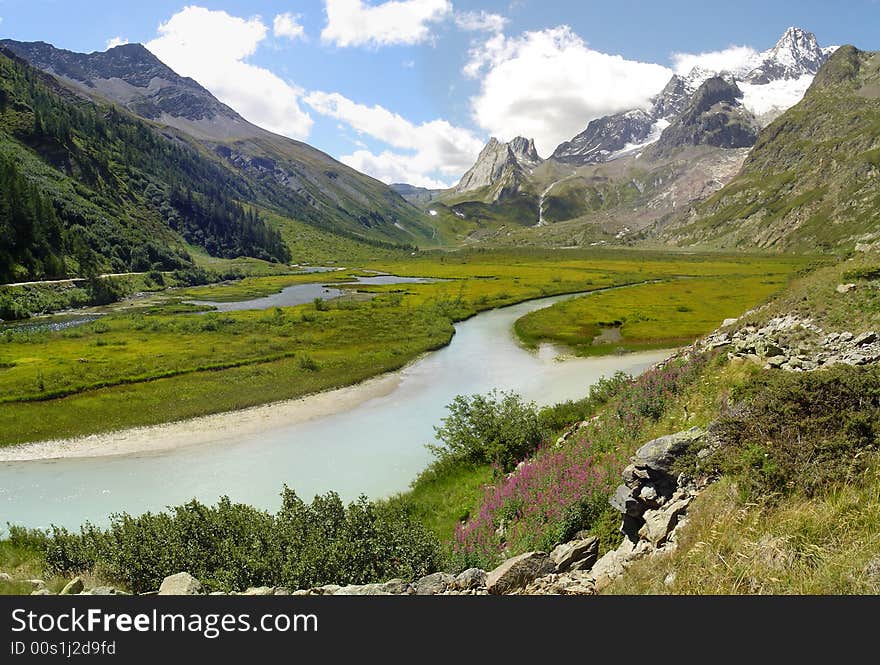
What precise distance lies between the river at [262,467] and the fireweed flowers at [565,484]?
9108 millimetres

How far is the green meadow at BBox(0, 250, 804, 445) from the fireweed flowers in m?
30.3

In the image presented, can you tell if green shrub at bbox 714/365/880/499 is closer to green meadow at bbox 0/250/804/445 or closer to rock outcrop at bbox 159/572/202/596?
rock outcrop at bbox 159/572/202/596

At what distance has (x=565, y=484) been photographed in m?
18.5

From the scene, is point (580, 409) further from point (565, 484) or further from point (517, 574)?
point (517, 574)

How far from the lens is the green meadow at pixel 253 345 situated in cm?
4238

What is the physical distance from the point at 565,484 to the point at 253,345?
56.6 m

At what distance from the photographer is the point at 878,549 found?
22.4 feet

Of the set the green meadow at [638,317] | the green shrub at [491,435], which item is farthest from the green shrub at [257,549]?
the green meadow at [638,317]

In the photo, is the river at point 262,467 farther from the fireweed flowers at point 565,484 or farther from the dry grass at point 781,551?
the dry grass at point 781,551

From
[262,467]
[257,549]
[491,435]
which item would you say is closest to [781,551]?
[257,549]

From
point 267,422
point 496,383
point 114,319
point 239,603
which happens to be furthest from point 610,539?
point 114,319

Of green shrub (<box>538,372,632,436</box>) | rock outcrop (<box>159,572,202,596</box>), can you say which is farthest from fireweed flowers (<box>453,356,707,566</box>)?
rock outcrop (<box>159,572,202,596</box>)

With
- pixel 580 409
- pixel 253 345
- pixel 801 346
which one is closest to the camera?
pixel 801 346

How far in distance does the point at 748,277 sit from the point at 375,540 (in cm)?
16871
